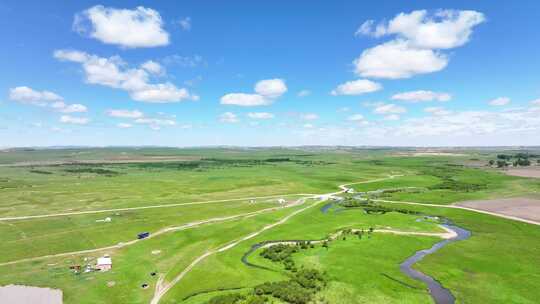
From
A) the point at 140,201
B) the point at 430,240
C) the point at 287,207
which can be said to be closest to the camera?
the point at 430,240

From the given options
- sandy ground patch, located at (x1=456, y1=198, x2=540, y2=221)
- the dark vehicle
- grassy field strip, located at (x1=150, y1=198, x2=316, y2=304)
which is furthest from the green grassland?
sandy ground patch, located at (x1=456, y1=198, x2=540, y2=221)

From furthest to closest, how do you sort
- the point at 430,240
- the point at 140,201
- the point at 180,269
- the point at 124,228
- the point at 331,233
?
the point at 140,201 < the point at 124,228 < the point at 331,233 < the point at 430,240 < the point at 180,269

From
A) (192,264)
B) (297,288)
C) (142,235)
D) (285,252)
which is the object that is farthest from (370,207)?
(142,235)

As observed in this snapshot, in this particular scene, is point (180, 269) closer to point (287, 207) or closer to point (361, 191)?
point (287, 207)

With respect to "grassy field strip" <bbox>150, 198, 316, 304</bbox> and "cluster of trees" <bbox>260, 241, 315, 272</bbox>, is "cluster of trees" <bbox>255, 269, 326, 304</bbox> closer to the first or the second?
"cluster of trees" <bbox>260, 241, 315, 272</bbox>

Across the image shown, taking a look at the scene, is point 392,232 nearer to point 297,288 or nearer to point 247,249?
point 247,249

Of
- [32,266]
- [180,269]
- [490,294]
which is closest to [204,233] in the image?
[180,269]
